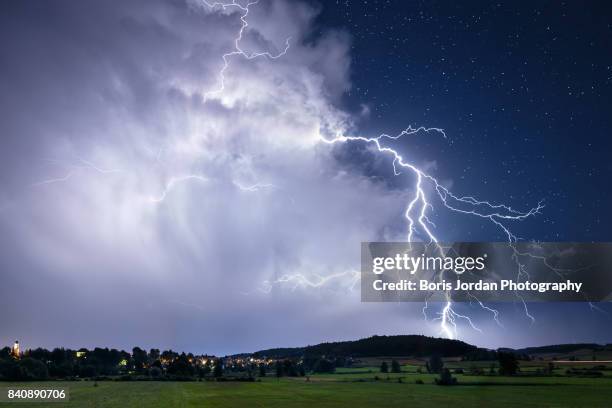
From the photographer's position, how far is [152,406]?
126 ft

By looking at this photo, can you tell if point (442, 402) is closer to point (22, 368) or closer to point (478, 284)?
point (478, 284)

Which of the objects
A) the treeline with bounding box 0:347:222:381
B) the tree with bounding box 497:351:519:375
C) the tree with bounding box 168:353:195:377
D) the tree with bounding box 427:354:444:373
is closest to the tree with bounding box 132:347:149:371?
the treeline with bounding box 0:347:222:381

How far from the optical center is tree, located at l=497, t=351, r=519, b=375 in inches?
3307

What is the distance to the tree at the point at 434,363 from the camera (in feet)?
311

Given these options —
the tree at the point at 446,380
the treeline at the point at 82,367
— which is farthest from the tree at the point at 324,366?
the tree at the point at 446,380

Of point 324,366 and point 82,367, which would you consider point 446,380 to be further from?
point 82,367

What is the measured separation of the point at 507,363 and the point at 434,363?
15594 mm

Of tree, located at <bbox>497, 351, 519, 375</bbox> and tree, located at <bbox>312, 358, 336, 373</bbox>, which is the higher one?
tree, located at <bbox>497, 351, 519, 375</bbox>

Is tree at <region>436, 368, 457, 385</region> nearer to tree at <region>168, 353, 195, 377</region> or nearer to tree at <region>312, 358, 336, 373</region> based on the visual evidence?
tree at <region>312, 358, 336, 373</region>

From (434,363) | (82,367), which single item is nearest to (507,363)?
(434,363)

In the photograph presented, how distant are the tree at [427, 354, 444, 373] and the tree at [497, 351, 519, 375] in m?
11.3

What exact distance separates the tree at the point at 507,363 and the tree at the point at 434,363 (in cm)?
1133

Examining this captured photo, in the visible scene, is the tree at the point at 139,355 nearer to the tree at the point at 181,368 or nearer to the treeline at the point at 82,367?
the treeline at the point at 82,367

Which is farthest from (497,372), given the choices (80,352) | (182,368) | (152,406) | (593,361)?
(80,352)
